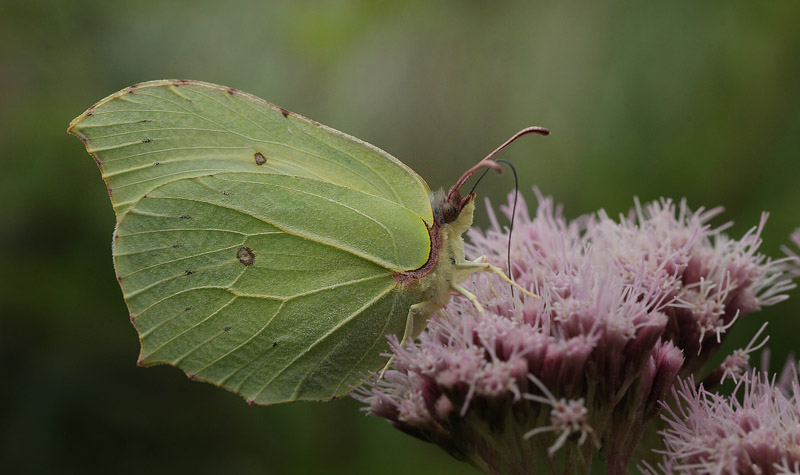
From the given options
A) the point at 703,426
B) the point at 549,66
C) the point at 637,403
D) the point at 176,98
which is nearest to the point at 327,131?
the point at 176,98

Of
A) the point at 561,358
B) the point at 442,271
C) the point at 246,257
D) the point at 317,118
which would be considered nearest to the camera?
the point at 561,358

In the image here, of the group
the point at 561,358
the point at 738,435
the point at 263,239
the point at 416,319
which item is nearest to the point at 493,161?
the point at 416,319

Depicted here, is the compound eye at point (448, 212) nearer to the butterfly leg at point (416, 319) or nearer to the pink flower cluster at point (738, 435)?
the butterfly leg at point (416, 319)

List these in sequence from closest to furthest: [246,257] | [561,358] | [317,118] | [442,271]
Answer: [561,358] < [442,271] < [246,257] < [317,118]

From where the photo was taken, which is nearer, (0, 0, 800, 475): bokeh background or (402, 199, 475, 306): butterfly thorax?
(402, 199, 475, 306): butterfly thorax

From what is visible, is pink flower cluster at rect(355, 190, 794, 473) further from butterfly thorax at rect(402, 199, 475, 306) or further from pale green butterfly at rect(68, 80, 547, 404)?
pale green butterfly at rect(68, 80, 547, 404)

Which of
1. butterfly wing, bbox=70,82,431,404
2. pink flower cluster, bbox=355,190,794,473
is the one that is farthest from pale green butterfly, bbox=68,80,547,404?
pink flower cluster, bbox=355,190,794,473

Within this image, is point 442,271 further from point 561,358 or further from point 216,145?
point 216,145
